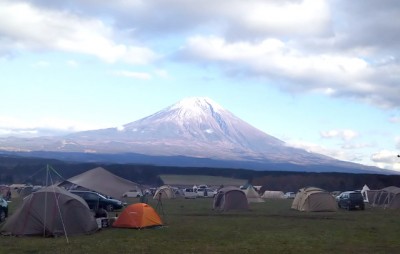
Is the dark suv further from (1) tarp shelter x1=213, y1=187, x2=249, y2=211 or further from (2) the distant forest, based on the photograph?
(2) the distant forest

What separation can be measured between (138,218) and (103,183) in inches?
268

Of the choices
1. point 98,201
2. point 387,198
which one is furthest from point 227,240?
point 387,198

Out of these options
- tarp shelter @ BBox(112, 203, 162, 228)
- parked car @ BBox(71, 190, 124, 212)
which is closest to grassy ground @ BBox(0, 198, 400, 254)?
tarp shelter @ BBox(112, 203, 162, 228)

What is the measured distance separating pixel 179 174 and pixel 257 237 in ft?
340

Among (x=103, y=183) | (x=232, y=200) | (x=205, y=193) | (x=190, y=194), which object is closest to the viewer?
(x=103, y=183)

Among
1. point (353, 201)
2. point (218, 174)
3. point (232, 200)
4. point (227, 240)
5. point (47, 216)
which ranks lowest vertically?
point (227, 240)

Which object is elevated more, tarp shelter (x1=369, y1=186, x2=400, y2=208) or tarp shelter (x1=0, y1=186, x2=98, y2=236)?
tarp shelter (x1=369, y1=186, x2=400, y2=208)

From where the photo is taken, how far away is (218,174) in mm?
127312

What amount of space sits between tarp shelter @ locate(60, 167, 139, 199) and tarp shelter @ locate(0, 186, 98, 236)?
7.84m

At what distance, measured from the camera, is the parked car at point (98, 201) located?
35.2 m

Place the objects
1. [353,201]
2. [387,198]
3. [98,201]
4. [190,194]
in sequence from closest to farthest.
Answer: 1. [98,201]
2. [353,201]
3. [387,198]
4. [190,194]

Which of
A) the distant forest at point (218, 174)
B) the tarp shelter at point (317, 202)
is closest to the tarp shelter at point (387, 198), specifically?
the tarp shelter at point (317, 202)

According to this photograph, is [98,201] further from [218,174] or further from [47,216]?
[218,174]

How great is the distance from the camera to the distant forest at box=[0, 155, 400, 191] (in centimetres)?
9481
